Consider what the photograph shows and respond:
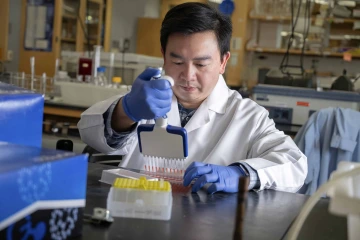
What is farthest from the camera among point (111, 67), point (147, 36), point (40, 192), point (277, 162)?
point (147, 36)

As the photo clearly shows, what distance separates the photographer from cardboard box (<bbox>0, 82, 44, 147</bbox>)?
818mm

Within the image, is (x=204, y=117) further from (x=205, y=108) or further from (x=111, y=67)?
(x=111, y=67)

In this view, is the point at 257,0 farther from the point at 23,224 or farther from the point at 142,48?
the point at 23,224

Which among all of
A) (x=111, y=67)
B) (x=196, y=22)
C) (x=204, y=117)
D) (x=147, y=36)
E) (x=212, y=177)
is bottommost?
(x=212, y=177)

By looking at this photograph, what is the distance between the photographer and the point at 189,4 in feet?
5.43

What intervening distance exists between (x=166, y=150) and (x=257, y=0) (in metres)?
4.61

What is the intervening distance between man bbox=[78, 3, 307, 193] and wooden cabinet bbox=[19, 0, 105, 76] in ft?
15.9

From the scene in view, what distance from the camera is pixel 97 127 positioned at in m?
1.57

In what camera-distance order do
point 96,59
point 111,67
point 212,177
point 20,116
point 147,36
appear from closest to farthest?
1. point 20,116
2. point 212,177
3. point 96,59
4. point 111,67
5. point 147,36

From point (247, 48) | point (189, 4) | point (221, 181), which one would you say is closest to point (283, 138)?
point (221, 181)

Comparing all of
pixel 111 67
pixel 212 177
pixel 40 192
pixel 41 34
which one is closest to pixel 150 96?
pixel 212 177

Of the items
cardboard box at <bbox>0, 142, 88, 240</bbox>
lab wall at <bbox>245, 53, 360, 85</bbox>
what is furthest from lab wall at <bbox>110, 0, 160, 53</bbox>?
cardboard box at <bbox>0, 142, 88, 240</bbox>

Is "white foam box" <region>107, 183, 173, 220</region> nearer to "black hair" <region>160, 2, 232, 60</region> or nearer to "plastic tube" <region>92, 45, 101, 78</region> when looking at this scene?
"black hair" <region>160, 2, 232, 60</region>

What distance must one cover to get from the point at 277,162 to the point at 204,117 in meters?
0.36
